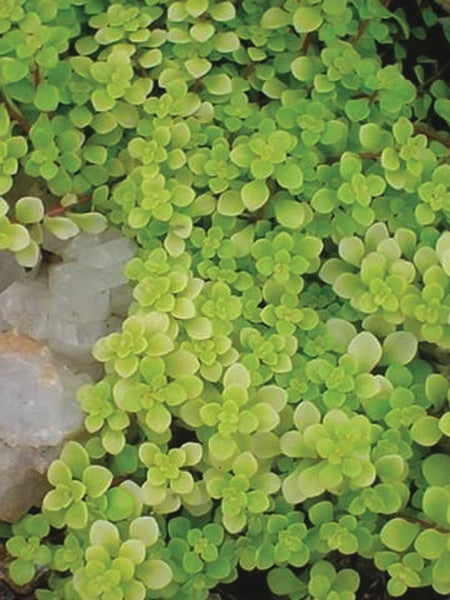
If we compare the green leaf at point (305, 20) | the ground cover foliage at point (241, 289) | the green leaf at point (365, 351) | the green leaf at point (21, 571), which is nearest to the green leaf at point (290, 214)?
the ground cover foliage at point (241, 289)

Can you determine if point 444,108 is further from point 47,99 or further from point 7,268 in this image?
point 7,268

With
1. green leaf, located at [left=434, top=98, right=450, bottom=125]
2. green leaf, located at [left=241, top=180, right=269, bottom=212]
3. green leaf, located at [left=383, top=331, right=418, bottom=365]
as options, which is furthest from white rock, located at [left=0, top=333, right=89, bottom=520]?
green leaf, located at [left=434, top=98, right=450, bottom=125]

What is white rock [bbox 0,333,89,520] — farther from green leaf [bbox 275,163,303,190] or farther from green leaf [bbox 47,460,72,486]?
green leaf [bbox 275,163,303,190]

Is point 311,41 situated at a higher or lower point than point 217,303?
higher

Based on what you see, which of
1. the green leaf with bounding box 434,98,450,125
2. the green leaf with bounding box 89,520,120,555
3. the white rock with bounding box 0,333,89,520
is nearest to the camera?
the green leaf with bounding box 89,520,120,555

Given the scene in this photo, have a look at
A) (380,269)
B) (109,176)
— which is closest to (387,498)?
(380,269)

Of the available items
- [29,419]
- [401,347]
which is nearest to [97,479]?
[29,419]

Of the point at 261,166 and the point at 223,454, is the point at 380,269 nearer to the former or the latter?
the point at 261,166
